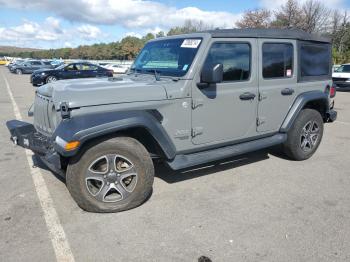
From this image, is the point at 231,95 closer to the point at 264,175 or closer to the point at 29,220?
the point at 264,175

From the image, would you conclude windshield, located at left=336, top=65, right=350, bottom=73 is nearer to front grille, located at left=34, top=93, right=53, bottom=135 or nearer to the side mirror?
the side mirror

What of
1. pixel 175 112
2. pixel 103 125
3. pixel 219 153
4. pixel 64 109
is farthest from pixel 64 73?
pixel 103 125

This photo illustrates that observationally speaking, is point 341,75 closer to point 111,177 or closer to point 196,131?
point 196,131

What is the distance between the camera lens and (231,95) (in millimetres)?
4496

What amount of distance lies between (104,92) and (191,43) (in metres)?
1.35

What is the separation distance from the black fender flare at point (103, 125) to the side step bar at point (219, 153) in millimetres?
358

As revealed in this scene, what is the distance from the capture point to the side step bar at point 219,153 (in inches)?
163

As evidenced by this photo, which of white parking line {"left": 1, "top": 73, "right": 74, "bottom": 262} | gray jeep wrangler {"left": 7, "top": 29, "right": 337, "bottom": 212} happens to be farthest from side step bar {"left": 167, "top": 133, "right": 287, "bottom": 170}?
white parking line {"left": 1, "top": 73, "right": 74, "bottom": 262}

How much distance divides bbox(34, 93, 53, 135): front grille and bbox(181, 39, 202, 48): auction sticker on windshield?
1.79 m

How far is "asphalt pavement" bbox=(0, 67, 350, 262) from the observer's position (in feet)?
10.0

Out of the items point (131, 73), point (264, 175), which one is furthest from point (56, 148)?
point (264, 175)

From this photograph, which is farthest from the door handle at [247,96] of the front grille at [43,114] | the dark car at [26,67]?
the dark car at [26,67]

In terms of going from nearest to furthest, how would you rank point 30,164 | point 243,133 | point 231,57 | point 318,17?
point 231,57 → point 243,133 → point 30,164 → point 318,17

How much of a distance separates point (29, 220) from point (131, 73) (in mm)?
2463
